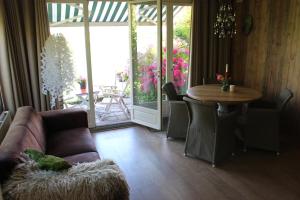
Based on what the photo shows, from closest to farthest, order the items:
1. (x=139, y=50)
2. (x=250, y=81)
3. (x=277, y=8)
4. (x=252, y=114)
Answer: (x=252, y=114) < (x=277, y=8) < (x=139, y=50) < (x=250, y=81)

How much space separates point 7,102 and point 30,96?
33 cm

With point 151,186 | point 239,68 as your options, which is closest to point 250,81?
point 239,68

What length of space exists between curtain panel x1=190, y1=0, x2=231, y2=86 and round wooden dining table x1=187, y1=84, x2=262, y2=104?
1001 millimetres

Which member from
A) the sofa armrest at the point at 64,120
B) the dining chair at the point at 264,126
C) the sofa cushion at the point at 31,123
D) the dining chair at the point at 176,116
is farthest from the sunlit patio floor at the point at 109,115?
the dining chair at the point at 264,126

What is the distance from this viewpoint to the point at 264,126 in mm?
3432

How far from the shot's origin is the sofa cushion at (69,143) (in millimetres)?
2645

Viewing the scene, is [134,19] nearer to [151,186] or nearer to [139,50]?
[139,50]

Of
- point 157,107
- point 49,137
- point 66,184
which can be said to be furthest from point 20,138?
point 157,107

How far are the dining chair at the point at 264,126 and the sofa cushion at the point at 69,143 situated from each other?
219 centimetres

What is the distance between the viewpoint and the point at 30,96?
3816 millimetres

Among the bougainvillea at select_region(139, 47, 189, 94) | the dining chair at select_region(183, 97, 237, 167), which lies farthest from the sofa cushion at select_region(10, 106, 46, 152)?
the bougainvillea at select_region(139, 47, 189, 94)

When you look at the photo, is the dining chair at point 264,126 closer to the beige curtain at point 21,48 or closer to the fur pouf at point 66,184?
the fur pouf at point 66,184

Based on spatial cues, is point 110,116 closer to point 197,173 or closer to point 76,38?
point 76,38

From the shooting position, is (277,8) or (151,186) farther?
(277,8)
